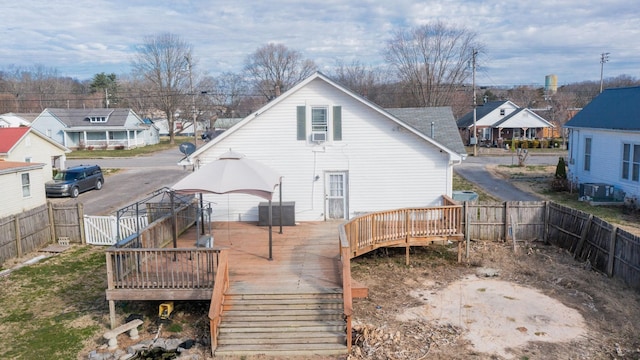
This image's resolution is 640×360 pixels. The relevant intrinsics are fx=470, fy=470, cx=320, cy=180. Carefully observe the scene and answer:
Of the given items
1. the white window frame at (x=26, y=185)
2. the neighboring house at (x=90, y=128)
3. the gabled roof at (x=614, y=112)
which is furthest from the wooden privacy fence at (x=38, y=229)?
the neighboring house at (x=90, y=128)

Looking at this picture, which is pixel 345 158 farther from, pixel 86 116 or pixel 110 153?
pixel 86 116

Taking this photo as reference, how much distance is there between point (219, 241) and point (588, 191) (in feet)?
58.5

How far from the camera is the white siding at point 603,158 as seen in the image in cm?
2136

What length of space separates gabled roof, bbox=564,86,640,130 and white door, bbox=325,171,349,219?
45.0 ft


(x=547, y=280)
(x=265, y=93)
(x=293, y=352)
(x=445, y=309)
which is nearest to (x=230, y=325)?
(x=293, y=352)

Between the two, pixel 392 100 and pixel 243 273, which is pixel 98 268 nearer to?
pixel 243 273

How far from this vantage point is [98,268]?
1466cm

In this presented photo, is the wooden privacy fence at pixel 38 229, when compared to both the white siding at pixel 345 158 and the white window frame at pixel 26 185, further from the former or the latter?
the white siding at pixel 345 158

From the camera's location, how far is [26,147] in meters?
27.0

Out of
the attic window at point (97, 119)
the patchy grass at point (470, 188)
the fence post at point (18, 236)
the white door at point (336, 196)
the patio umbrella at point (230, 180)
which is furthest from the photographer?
the attic window at point (97, 119)

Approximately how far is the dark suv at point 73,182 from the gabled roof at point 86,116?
28992 millimetres

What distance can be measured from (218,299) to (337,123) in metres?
8.67

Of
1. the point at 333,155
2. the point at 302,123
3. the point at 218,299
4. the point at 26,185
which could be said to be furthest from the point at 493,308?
the point at 26,185

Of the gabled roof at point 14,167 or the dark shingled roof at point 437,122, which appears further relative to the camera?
the dark shingled roof at point 437,122
